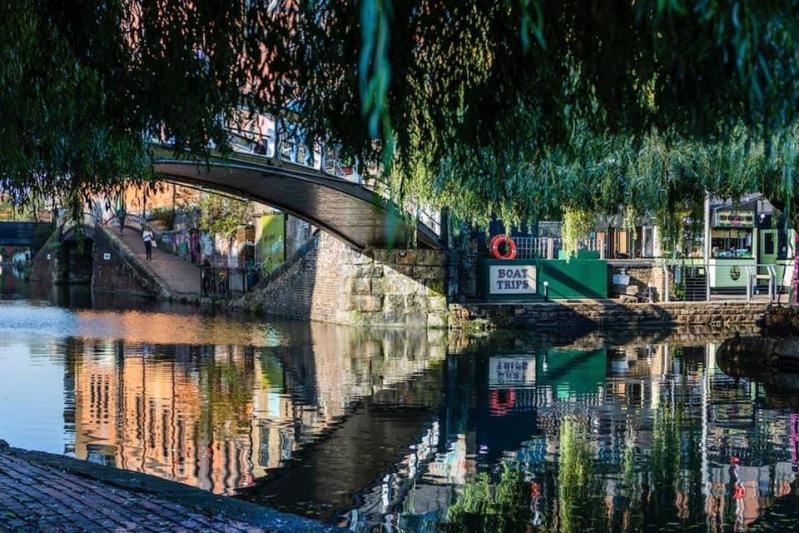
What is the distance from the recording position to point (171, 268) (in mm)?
47031

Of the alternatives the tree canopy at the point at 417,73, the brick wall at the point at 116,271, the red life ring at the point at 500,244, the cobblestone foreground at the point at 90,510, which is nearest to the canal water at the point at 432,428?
the cobblestone foreground at the point at 90,510

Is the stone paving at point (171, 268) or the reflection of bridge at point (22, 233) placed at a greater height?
the reflection of bridge at point (22, 233)

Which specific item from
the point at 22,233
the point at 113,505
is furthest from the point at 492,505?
the point at 22,233

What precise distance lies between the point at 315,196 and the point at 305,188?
0.99 m

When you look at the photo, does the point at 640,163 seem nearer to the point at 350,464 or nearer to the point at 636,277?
the point at 350,464

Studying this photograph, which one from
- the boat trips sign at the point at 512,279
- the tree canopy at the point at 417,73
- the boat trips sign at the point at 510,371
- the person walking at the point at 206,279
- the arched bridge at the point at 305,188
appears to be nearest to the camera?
the tree canopy at the point at 417,73

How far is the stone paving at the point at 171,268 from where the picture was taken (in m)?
44.3

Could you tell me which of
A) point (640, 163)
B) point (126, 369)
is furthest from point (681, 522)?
point (126, 369)

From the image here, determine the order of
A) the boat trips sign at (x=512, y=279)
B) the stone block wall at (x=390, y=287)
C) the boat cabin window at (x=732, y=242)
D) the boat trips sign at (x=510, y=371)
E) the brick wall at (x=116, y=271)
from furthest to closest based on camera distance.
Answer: the brick wall at (x=116, y=271) < the boat cabin window at (x=732, y=242) < the boat trips sign at (x=512, y=279) < the stone block wall at (x=390, y=287) < the boat trips sign at (x=510, y=371)

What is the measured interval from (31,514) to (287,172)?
16.8 metres

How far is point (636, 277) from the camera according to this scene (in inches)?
1216

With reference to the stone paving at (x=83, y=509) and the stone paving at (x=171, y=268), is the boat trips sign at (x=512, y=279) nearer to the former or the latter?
the stone paving at (x=171, y=268)

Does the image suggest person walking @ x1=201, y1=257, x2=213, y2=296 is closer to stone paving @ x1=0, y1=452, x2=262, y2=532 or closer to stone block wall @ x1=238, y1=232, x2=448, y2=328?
stone block wall @ x1=238, y1=232, x2=448, y2=328

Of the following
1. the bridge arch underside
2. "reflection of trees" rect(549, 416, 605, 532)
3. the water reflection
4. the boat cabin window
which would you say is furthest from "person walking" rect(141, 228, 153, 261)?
"reflection of trees" rect(549, 416, 605, 532)
